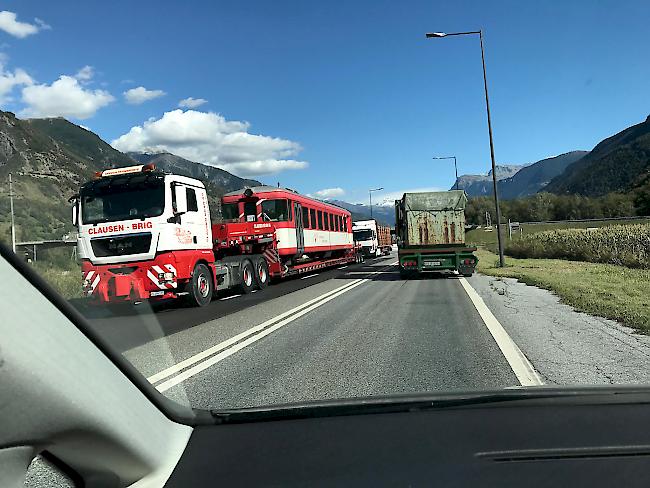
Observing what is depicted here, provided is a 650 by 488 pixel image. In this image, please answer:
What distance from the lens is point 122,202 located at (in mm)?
12539

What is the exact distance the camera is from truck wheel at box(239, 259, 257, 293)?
16.9 metres

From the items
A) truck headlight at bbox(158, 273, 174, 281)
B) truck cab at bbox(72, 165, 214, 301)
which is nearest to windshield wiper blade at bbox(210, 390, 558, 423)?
truck cab at bbox(72, 165, 214, 301)

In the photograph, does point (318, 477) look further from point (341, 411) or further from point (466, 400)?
point (466, 400)

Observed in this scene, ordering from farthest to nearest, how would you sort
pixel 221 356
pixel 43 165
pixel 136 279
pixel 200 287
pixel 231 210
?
pixel 231 210 < pixel 200 287 < pixel 136 279 < pixel 43 165 < pixel 221 356

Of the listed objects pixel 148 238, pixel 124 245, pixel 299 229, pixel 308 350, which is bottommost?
pixel 308 350

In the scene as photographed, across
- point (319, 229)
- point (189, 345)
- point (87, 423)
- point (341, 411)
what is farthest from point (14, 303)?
point (319, 229)

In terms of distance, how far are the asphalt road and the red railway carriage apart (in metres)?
6.26

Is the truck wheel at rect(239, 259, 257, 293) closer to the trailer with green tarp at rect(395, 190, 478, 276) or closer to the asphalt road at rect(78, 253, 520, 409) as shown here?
the asphalt road at rect(78, 253, 520, 409)

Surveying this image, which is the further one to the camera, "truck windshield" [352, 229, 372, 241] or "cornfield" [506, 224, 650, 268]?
"truck windshield" [352, 229, 372, 241]

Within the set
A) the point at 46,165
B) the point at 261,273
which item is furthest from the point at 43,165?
the point at 261,273

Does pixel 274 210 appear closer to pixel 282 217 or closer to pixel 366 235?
pixel 282 217

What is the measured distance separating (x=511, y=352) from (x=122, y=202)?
29.8 ft

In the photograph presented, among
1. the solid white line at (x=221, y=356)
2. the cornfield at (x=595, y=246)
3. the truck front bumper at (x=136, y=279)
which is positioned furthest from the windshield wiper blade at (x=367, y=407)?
the cornfield at (x=595, y=246)

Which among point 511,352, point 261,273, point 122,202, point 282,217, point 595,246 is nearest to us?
point 511,352
